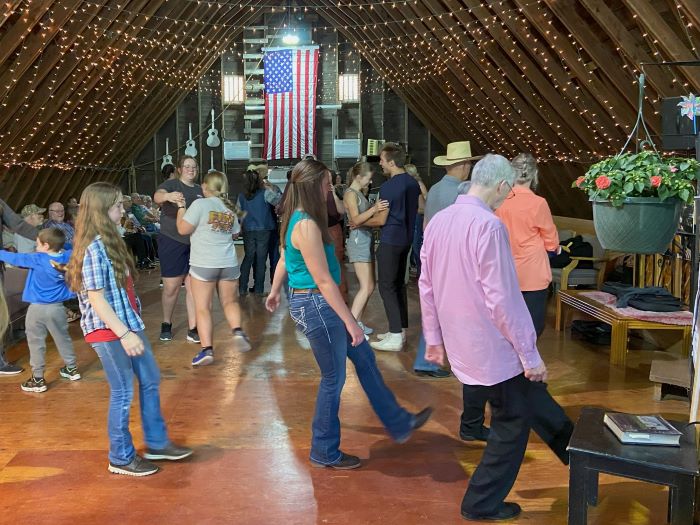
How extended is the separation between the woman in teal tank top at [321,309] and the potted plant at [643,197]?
3.48ft

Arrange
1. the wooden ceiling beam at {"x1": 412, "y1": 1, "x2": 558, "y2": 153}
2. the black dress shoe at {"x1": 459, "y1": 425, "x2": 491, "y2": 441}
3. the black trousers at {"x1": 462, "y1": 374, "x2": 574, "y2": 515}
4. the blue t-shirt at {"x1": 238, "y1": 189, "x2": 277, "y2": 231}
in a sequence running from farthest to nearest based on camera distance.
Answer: the wooden ceiling beam at {"x1": 412, "y1": 1, "x2": 558, "y2": 153}, the blue t-shirt at {"x1": 238, "y1": 189, "x2": 277, "y2": 231}, the black dress shoe at {"x1": 459, "y1": 425, "x2": 491, "y2": 441}, the black trousers at {"x1": 462, "y1": 374, "x2": 574, "y2": 515}

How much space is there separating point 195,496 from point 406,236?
2.52 metres

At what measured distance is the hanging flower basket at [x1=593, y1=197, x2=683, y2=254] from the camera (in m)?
2.63

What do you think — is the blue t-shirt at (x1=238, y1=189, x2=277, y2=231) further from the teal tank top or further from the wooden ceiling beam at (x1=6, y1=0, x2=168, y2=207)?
the teal tank top

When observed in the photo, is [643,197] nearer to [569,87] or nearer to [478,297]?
[478,297]

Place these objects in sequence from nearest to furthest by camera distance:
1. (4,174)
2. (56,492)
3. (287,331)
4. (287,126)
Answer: (56,492) < (287,331) < (4,174) < (287,126)

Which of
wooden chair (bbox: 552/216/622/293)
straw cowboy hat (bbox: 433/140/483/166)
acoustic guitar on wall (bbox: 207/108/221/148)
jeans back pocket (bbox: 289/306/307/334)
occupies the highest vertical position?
acoustic guitar on wall (bbox: 207/108/221/148)

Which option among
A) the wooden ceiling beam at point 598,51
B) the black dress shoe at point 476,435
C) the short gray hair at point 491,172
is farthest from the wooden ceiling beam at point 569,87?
the short gray hair at point 491,172

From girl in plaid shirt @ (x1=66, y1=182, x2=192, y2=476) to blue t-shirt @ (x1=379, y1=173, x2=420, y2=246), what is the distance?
2.17m

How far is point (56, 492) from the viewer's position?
2.93 metres

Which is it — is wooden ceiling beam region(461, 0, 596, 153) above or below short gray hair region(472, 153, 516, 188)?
above

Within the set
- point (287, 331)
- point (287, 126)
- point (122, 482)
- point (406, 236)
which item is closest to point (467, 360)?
point (122, 482)

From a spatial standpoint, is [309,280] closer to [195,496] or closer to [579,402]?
[195,496]

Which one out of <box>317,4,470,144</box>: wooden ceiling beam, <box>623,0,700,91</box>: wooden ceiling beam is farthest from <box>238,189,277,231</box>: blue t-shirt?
<box>317,4,470,144</box>: wooden ceiling beam
